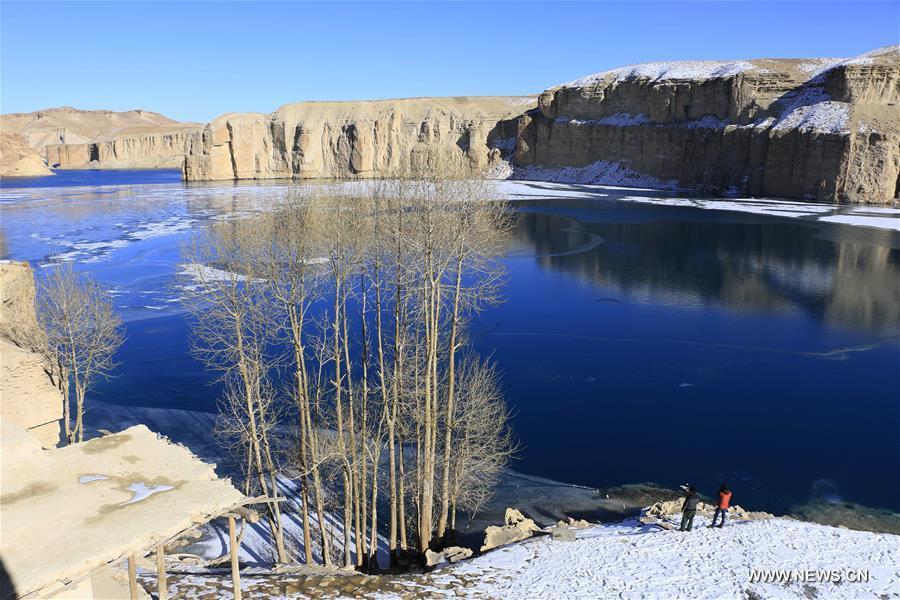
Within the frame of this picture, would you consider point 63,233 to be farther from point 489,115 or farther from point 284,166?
point 489,115

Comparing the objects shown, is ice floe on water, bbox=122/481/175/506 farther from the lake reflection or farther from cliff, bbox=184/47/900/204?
cliff, bbox=184/47/900/204

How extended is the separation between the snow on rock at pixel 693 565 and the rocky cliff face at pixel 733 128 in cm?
7042

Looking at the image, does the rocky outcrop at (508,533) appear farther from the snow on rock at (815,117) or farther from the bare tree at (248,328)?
the snow on rock at (815,117)

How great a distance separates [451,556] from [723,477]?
8.58 m

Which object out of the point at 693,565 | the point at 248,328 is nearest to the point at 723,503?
the point at 693,565

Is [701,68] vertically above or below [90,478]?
above

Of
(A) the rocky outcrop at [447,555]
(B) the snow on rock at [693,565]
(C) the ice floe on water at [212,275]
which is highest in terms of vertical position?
(C) the ice floe on water at [212,275]

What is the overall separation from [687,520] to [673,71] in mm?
104303

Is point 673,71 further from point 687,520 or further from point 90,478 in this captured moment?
point 90,478

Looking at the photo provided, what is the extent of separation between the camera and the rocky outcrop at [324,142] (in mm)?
125250

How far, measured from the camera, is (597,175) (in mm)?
109000

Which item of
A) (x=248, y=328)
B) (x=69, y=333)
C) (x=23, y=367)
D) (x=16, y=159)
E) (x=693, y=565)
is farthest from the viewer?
(x=16, y=159)

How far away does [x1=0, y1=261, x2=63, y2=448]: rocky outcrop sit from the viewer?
45.9 ft

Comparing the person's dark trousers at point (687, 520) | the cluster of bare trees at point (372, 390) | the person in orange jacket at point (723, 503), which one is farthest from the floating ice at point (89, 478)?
the person in orange jacket at point (723, 503)
